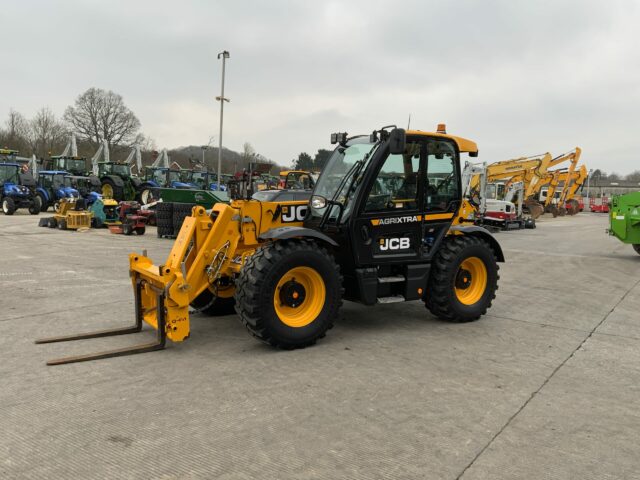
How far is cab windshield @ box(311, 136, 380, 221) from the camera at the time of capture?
220 inches

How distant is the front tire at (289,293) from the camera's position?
4770 mm

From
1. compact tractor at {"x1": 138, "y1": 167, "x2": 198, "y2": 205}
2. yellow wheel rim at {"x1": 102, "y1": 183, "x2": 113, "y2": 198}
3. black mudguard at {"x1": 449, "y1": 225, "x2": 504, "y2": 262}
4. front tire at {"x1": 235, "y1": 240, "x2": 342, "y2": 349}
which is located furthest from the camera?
compact tractor at {"x1": 138, "y1": 167, "x2": 198, "y2": 205}

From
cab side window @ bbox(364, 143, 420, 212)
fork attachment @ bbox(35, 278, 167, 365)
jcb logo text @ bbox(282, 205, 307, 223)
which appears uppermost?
cab side window @ bbox(364, 143, 420, 212)

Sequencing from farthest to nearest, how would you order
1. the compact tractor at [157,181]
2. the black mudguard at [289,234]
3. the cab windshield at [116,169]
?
the cab windshield at [116,169], the compact tractor at [157,181], the black mudguard at [289,234]

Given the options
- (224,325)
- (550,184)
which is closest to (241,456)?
(224,325)

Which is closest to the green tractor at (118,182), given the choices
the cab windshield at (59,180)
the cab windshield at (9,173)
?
the cab windshield at (59,180)

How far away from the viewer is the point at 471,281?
655 centimetres

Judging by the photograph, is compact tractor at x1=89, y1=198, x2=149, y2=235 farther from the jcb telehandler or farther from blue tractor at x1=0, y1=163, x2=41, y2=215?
the jcb telehandler

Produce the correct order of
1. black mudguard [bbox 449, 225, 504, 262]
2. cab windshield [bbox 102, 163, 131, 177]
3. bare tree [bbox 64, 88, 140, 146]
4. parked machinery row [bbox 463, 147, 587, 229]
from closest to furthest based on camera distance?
black mudguard [bbox 449, 225, 504, 262] < parked machinery row [bbox 463, 147, 587, 229] < cab windshield [bbox 102, 163, 131, 177] < bare tree [bbox 64, 88, 140, 146]

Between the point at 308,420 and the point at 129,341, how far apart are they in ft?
8.61

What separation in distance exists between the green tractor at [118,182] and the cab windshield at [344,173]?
22.3m

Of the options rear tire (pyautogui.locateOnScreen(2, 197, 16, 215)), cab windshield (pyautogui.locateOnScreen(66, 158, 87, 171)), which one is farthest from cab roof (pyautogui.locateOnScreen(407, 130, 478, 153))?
cab windshield (pyautogui.locateOnScreen(66, 158, 87, 171))

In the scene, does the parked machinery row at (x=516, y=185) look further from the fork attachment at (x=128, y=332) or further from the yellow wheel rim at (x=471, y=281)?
the fork attachment at (x=128, y=332)

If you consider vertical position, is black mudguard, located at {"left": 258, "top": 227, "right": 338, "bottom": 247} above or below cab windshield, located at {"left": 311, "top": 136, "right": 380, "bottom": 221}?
below
